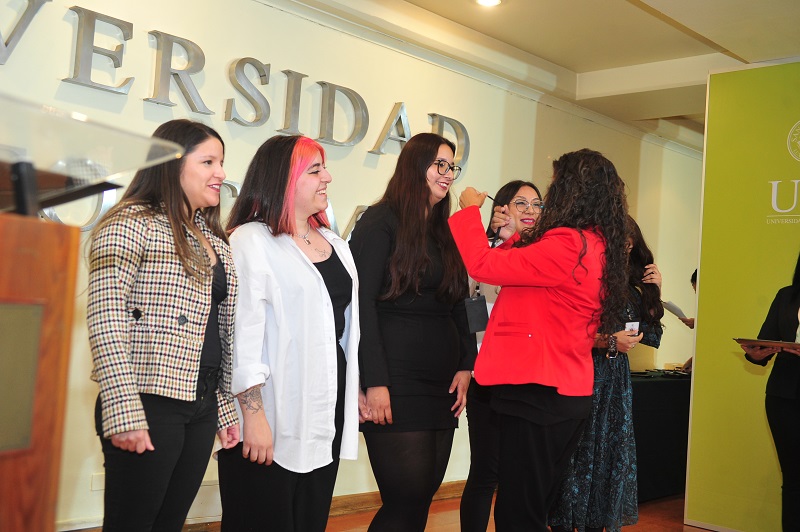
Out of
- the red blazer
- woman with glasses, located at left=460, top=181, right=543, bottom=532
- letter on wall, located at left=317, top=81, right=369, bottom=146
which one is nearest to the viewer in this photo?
the red blazer

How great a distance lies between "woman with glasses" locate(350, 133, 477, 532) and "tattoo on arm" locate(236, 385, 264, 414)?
14.8 inches

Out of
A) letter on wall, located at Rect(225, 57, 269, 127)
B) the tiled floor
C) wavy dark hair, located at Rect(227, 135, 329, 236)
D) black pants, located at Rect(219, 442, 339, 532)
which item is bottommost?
the tiled floor

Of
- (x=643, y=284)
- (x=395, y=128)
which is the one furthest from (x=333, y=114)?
(x=643, y=284)

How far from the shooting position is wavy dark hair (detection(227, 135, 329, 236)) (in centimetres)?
232

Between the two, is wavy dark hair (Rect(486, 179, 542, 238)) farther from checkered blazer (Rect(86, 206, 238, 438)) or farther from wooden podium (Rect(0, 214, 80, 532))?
wooden podium (Rect(0, 214, 80, 532))

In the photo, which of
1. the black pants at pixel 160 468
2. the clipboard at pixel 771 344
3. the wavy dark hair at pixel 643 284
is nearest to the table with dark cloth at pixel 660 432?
the clipboard at pixel 771 344

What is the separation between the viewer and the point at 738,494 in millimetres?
4598

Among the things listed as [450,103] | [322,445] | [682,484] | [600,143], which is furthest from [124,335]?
[600,143]

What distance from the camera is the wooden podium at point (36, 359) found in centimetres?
106

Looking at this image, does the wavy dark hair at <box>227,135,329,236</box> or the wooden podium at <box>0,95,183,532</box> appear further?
the wavy dark hair at <box>227,135,329,236</box>

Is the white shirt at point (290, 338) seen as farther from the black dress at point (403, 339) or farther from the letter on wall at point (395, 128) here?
the letter on wall at point (395, 128)

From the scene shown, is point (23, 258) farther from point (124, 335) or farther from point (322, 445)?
point (322, 445)

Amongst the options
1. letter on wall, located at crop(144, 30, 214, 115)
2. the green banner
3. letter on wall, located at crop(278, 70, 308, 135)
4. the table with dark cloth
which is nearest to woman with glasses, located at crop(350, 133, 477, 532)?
letter on wall, located at crop(144, 30, 214, 115)

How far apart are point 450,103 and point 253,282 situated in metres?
3.39
